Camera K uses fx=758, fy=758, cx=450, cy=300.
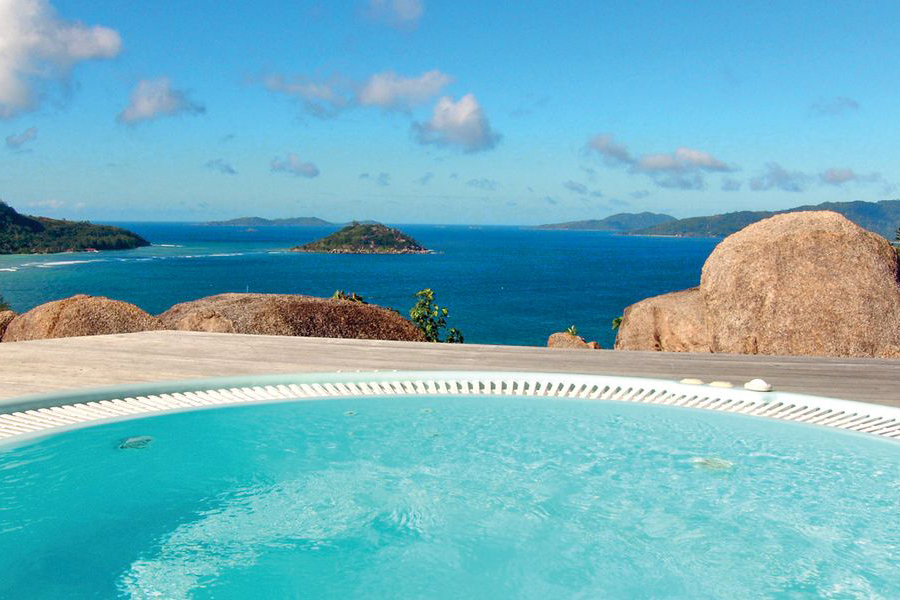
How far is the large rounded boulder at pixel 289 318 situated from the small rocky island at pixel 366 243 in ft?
373

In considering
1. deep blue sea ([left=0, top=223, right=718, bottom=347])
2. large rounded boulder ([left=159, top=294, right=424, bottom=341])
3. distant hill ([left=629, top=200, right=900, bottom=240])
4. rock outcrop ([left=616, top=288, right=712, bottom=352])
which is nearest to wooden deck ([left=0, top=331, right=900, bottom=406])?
large rounded boulder ([left=159, top=294, right=424, bottom=341])

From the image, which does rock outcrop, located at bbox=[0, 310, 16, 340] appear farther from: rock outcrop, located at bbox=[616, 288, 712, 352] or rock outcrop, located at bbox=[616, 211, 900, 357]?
rock outcrop, located at bbox=[616, 288, 712, 352]

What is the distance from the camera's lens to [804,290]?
8.55 meters

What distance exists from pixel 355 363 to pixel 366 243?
396 ft

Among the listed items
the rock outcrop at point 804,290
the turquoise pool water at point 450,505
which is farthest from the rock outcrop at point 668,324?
the turquoise pool water at point 450,505

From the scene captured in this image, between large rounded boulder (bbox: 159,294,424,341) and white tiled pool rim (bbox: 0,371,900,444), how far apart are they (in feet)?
11.7

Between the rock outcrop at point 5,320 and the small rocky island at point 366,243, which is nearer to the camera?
the rock outcrop at point 5,320

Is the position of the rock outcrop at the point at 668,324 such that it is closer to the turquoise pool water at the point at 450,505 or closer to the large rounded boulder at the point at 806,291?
the large rounded boulder at the point at 806,291

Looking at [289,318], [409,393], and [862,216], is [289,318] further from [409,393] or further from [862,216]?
[862,216]

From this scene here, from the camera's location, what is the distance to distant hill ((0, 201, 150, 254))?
100188 millimetres

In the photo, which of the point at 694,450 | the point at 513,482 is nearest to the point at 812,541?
the point at 694,450

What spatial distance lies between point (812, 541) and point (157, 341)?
5.83 metres

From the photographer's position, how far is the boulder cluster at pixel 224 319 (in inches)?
350

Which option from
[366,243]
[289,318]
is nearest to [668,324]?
[289,318]
